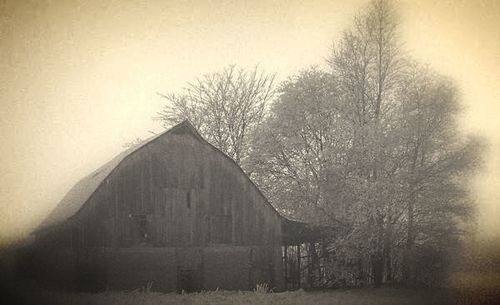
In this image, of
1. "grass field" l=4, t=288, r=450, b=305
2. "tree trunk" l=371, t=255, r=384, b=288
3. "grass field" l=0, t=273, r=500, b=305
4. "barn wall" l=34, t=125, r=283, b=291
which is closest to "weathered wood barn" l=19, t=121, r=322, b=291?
"barn wall" l=34, t=125, r=283, b=291

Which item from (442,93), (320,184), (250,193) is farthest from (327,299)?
(442,93)

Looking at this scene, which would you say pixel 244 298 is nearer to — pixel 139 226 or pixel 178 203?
pixel 178 203

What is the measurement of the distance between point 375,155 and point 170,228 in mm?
9617

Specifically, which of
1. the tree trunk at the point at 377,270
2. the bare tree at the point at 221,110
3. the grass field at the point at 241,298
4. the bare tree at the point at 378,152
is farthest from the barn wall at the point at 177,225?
the bare tree at the point at 221,110

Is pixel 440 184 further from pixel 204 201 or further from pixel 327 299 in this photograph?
pixel 204 201

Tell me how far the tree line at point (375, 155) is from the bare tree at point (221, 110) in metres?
3.12

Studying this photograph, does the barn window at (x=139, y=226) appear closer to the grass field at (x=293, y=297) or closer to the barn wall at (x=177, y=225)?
the barn wall at (x=177, y=225)

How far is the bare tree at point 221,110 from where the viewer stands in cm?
3481

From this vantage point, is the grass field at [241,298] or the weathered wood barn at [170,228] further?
the weathered wood barn at [170,228]

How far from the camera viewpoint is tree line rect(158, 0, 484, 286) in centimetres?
2136

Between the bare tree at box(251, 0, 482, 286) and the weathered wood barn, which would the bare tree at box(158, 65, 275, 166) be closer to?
the bare tree at box(251, 0, 482, 286)

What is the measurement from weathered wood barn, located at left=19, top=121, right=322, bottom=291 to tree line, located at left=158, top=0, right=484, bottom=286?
3.32 m

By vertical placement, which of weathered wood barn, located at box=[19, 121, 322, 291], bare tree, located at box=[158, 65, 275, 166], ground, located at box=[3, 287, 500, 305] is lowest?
ground, located at box=[3, 287, 500, 305]

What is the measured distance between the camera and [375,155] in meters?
22.0
